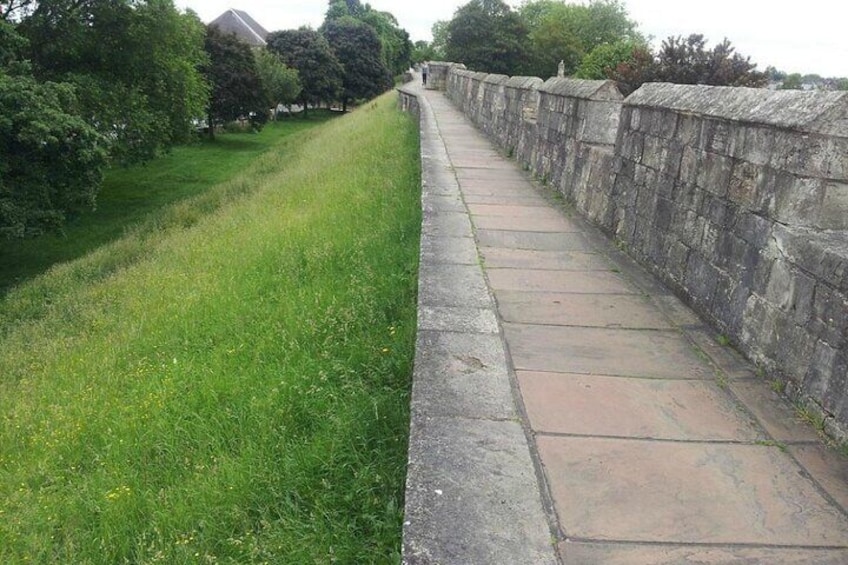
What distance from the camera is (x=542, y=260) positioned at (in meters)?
5.04

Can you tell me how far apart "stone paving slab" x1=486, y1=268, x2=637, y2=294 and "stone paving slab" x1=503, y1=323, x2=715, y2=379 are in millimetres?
675

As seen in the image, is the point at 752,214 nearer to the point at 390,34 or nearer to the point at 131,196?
the point at 131,196

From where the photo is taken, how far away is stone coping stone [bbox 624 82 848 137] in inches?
117

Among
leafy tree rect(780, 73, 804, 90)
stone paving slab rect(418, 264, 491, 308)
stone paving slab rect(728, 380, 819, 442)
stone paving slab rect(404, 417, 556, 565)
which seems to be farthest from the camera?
leafy tree rect(780, 73, 804, 90)

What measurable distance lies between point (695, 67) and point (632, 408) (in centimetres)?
3063

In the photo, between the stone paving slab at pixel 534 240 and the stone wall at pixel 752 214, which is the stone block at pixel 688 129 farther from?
the stone paving slab at pixel 534 240

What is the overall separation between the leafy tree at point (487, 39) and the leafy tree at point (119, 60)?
3670 centimetres

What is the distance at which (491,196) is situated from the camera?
24.1 ft

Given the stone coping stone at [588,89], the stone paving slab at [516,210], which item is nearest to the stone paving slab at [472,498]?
the stone paving slab at [516,210]

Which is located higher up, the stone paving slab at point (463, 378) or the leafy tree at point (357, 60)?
the leafy tree at point (357, 60)

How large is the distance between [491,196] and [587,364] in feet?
14.0

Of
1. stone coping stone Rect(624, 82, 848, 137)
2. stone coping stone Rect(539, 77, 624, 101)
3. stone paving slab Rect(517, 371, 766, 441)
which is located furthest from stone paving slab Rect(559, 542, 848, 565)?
stone coping stone Rect(539, 77, 624, 101)

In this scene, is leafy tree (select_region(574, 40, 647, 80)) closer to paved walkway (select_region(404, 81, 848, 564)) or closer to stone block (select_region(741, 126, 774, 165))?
stone block (select_region(741, 126, 774, 165))

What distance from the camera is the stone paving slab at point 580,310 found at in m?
3.85
